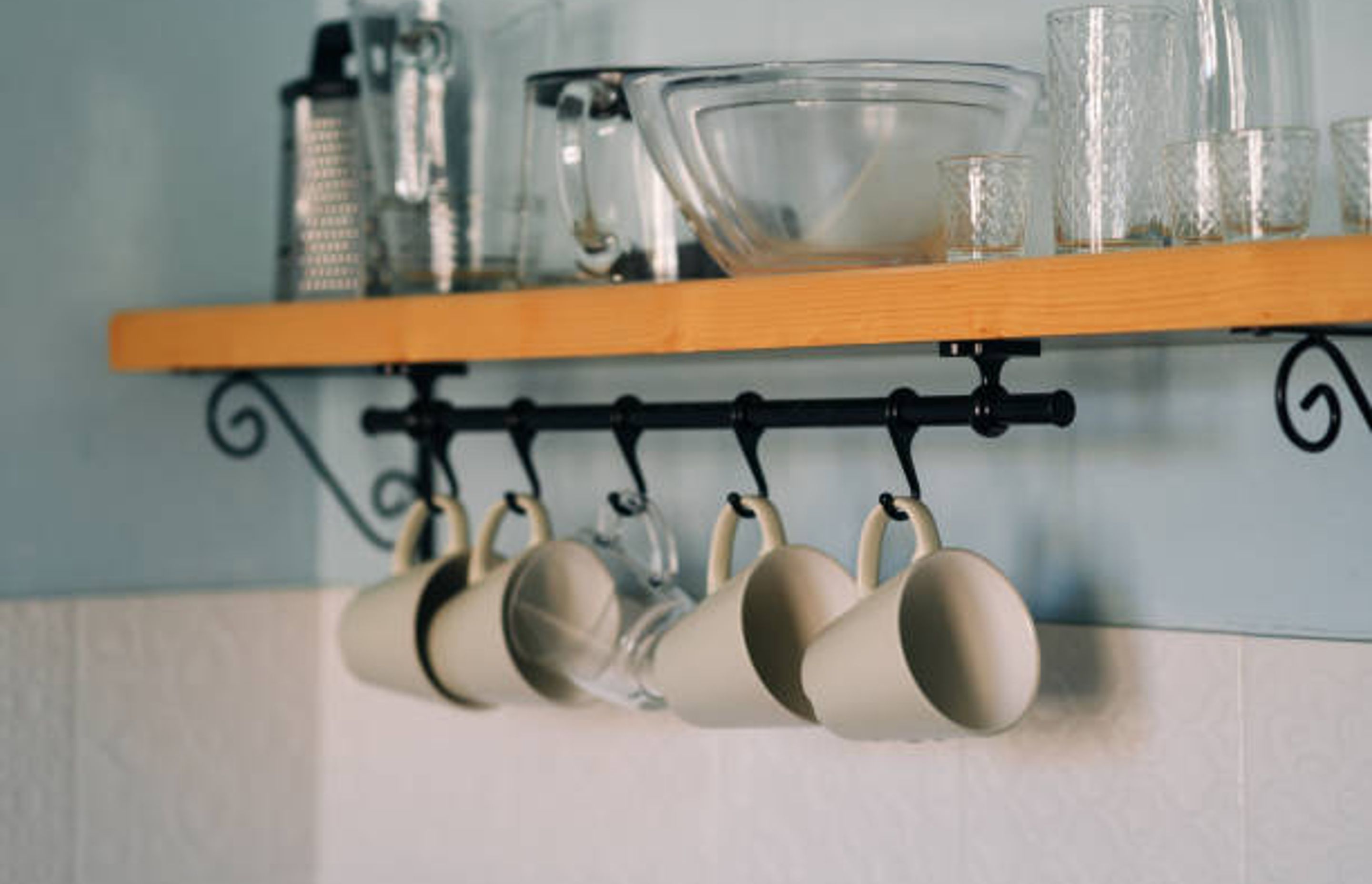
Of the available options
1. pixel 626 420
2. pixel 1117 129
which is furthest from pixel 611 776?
pixel 1117 129

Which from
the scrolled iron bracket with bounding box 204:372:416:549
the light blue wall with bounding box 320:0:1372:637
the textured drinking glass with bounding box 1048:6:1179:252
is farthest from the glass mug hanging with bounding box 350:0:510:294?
the textured drinking glass with bounding box 1048:6:1179:252

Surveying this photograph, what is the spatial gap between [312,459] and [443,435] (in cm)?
23

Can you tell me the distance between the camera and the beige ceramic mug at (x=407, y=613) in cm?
124

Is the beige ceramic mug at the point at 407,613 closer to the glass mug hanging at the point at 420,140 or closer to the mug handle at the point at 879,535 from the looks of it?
the glass mug hanging at the point at 420,140

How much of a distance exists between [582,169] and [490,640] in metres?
0.31

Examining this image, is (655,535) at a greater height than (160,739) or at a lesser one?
greater

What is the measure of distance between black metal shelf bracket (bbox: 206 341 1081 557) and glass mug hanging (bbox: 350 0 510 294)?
0.26 feet

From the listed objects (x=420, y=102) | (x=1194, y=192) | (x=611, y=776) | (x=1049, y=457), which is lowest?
(x=611, y=776)

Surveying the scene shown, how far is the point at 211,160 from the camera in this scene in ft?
4.89

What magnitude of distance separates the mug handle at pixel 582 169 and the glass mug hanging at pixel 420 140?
13 cm

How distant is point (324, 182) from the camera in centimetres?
136

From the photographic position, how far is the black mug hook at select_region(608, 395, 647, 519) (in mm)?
1169

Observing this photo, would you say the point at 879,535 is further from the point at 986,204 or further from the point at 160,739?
the point at 160,739

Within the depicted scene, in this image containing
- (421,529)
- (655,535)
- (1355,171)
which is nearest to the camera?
(1355,171)
